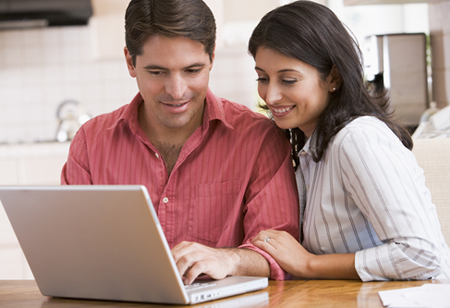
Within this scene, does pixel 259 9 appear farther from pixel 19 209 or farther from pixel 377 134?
pixel 19 209

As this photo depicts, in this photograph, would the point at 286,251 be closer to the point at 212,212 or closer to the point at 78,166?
the point at 212,212

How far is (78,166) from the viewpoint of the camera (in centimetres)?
168

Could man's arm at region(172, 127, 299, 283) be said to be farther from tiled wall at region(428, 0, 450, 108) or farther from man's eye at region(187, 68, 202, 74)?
tiled wall at region(428, 0, 450, 108)

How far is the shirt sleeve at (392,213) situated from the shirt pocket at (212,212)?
44 centimetres

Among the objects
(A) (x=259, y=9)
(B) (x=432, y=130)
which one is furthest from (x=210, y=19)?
(A) (x=259, y=9)

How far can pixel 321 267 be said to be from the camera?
4.08 feet

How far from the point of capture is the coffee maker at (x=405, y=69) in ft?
9.55

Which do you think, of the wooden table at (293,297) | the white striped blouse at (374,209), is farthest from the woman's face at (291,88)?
the wooden table at (293,297)

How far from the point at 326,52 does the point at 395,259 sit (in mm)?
527

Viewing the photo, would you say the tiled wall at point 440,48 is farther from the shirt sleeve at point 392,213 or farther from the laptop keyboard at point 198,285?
the laptop keyboard at point 198,285

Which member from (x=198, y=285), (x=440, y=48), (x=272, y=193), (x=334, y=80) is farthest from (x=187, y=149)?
(x=440, y=48)

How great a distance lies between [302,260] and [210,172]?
0.45 metres

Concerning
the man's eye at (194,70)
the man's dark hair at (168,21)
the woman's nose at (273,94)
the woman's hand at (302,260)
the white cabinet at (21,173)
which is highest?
the man's dark hair at (168,21)

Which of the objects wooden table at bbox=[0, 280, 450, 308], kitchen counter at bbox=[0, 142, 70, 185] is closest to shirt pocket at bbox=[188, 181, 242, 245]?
wooden table at bbox=[0, 280, 450, 308]
